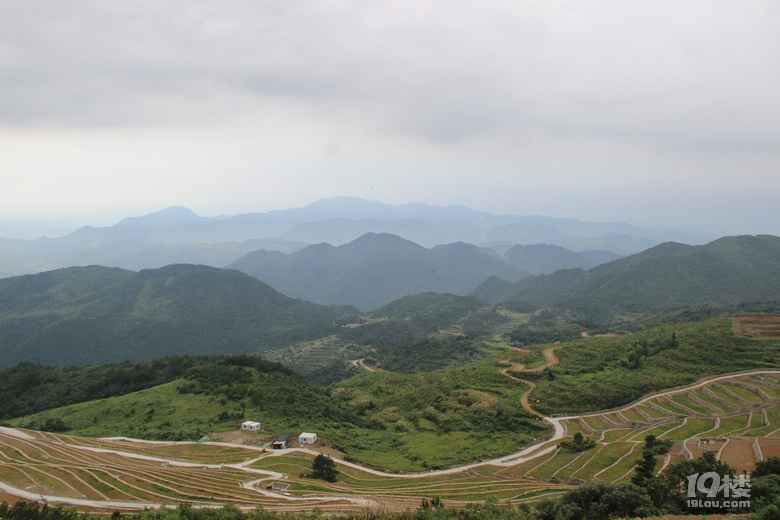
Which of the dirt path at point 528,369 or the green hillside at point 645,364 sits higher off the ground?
the green hillside at point 645,364

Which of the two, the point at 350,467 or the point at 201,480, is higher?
the point at 201,480

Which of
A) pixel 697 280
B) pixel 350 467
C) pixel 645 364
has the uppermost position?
pixel 697 280

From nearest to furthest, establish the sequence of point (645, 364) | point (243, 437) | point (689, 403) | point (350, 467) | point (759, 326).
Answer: point (350, 467) → point (243, 437) → point (689, 403) → point (645, 364) → point (759, 326)

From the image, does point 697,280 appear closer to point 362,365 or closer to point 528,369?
point 528,369

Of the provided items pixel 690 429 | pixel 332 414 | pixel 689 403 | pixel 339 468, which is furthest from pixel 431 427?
pixel 689 403

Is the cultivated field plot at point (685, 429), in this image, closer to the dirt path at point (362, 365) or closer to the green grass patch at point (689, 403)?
the green grass patch at point (689, 403)

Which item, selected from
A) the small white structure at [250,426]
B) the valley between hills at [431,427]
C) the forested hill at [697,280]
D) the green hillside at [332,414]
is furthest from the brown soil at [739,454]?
the forested hill at [697,280]

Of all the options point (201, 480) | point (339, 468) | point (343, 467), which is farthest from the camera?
point (343, 467)

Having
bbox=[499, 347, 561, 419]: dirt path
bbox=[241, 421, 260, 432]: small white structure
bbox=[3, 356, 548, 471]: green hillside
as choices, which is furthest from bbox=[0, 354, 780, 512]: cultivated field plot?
bbox=[499, 347, 561, 419]: dirt path

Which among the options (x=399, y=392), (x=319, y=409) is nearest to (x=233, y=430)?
(x=319, y=409)
